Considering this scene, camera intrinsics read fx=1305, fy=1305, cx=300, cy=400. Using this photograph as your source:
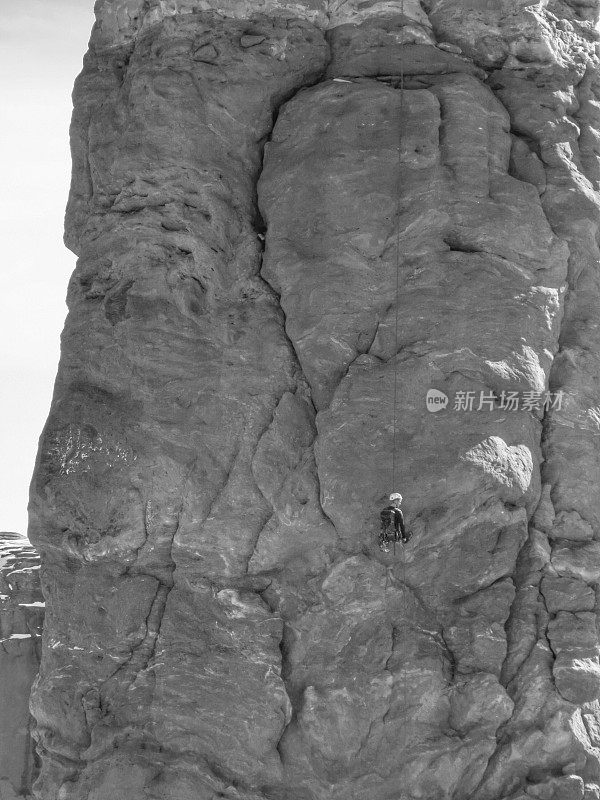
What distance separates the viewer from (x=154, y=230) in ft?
61.9

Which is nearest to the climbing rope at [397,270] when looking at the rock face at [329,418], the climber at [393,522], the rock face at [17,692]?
the rock face at [329,418]

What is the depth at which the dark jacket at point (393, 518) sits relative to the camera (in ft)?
55.2

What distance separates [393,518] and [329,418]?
1.74 meters

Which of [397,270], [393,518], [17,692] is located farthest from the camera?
[17,692]

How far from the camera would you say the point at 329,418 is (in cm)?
1769

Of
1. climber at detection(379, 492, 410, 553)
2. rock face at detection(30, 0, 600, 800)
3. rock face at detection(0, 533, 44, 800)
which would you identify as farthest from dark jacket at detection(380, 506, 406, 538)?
rock face at detection(0, 533, 44, 800)

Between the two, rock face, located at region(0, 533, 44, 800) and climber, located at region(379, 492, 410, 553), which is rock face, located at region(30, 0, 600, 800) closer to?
climber, located at region(379, 492, 410, 553)

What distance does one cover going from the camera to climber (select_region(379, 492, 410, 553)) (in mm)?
16812

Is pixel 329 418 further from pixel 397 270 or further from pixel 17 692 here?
pixel 17 692

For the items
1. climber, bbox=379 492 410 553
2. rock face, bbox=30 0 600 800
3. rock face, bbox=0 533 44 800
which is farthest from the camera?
rock face, bbox=0 533 44 800

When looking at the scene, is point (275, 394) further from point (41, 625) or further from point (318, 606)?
point (41, 625)

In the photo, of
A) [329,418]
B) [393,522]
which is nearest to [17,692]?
[329,418]

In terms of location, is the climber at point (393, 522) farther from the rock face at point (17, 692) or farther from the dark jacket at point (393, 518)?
the rock face at point (17, 692)

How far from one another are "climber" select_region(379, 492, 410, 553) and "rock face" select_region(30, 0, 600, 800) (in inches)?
15.8
